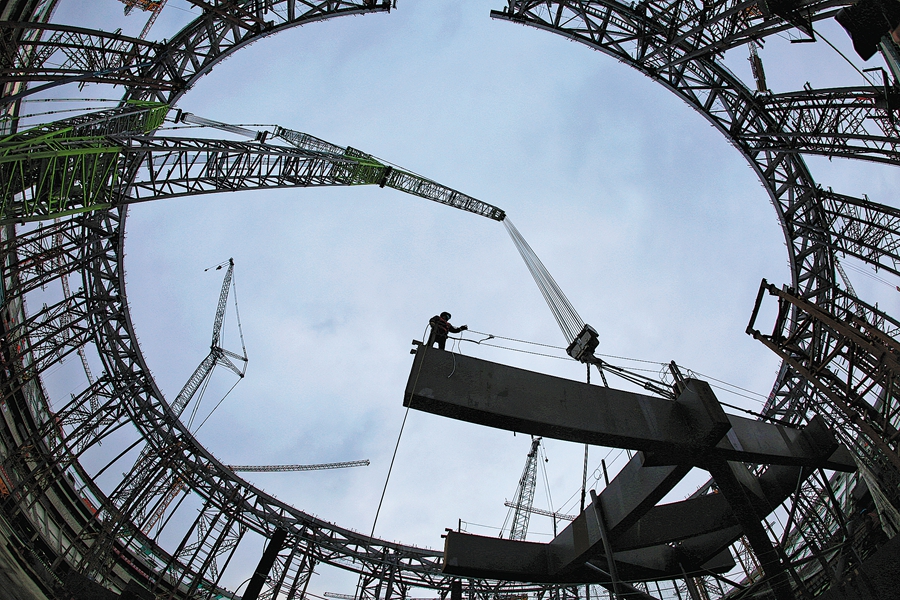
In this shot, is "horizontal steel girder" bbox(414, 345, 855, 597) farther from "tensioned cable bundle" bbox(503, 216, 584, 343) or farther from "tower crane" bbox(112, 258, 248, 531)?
"tower crane" bbox(112, 258, 248, 531)

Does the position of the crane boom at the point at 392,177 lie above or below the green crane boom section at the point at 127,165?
above

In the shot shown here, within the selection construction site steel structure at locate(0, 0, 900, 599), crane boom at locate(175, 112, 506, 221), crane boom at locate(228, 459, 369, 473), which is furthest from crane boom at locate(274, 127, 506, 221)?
→ crane boom at locate(228, 459, 369, 473)

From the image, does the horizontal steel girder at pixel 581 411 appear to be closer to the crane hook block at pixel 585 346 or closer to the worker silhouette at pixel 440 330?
the worker silhouette at pixel 440 330

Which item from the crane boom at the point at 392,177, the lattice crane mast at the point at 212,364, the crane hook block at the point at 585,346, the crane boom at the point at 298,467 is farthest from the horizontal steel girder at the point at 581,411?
the crane boom at the point at 298,467

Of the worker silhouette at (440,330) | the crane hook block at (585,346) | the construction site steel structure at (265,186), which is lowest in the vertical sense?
the worker silhouette at (440,330)

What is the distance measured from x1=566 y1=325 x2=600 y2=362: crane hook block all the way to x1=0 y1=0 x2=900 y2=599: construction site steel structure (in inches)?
191

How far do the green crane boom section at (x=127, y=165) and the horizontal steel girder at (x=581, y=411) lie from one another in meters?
10.6

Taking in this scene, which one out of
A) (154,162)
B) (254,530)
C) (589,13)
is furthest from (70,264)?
(589,13)

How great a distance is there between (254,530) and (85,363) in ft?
41.1

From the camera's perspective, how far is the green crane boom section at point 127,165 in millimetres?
12227

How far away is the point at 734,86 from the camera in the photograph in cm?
1720

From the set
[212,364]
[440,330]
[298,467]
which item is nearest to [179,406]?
[212,364]

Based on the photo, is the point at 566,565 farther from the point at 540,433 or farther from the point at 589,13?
the point at 589,13

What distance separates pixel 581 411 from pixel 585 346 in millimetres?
2854
